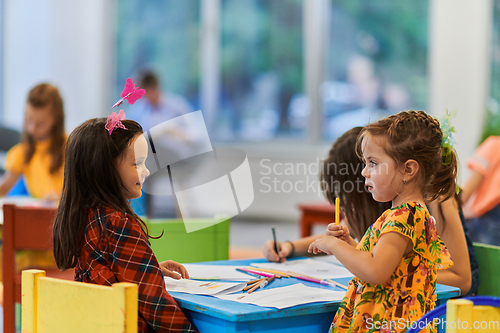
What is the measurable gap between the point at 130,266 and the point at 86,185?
0.68 feet

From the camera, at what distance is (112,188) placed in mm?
1177

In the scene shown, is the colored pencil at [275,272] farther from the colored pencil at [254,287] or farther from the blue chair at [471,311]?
the blue chair at [471,311]

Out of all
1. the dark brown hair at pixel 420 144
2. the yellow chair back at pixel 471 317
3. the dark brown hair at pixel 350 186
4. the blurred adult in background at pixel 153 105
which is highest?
the blurred adult in background at pixel 153 105

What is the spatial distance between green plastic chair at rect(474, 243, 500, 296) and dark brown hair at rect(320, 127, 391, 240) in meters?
0.36

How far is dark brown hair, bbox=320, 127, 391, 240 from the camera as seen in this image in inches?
56.7

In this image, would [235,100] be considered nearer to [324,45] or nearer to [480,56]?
[324,45]

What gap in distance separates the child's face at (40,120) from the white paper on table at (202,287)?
1.61 m

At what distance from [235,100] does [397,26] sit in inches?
64.4

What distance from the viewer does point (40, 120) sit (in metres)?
2.64

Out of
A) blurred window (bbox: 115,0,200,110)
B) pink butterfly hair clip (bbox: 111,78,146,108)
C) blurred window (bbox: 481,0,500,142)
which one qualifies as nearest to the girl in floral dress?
pink butterfly hair clip (bbox: 111,78,146,108)

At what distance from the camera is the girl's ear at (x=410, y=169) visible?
3.60 feet

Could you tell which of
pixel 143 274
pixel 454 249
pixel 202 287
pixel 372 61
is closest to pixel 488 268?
pixel 454 249

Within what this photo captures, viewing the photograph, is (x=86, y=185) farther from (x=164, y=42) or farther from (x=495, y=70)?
(x=164, y=42)

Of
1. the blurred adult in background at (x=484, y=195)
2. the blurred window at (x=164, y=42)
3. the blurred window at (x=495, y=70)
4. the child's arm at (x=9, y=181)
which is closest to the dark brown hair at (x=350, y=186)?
the blurred adult in background at (x=484, y=195)
